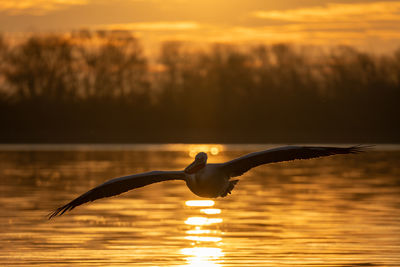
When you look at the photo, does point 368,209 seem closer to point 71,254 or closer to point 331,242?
point 331,242

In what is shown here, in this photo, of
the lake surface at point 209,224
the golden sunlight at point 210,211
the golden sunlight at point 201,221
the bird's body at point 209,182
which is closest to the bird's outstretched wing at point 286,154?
the bird's body at point 209,182

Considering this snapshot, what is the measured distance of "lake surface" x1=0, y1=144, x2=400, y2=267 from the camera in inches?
814

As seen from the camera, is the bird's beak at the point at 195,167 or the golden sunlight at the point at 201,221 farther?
the golden sunlight at the point at 201,221

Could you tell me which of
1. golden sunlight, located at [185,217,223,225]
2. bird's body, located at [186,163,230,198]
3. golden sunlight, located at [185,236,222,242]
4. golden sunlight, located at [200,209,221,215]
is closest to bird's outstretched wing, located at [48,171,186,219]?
bird's body, located at [186,163,230,198]

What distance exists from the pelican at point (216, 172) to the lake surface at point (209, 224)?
3965mm

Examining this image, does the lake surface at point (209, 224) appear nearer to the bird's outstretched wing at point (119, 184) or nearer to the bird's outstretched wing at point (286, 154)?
the bird's outstretched wing at point (119, 184)

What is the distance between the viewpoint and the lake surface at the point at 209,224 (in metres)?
20.7

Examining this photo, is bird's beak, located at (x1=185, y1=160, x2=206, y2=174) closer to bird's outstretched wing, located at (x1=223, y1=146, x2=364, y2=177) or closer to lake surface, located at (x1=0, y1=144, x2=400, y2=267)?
bird's outstretched wing, located at (x1=223, y1=146, x2=364, y2=177)

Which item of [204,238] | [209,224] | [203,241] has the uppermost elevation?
[209,224]

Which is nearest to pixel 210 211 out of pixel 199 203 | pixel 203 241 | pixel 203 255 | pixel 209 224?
pixel 199 203

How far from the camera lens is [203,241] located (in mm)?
23328

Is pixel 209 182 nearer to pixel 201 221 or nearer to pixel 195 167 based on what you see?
pixel 195 167

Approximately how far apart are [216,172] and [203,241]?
26.4ft

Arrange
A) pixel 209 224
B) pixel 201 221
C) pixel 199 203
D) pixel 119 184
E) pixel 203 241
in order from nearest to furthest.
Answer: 1. pixel 119 184
2. pixel 203 241
3. pixel 209 224
4. pixel 201 221
5. pixel 199 203
